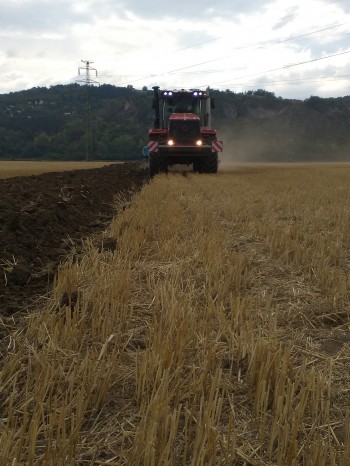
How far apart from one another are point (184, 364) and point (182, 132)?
53.0 feet

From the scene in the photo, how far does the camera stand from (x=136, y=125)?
290ft

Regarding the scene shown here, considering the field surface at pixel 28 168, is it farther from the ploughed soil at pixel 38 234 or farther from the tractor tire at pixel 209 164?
the ploughed soil at pixel 38 234

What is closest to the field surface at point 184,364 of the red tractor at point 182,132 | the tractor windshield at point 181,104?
the red tractor at point 182,132

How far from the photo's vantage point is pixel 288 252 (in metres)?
4.62

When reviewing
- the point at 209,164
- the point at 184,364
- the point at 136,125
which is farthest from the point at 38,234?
the point at 136,125

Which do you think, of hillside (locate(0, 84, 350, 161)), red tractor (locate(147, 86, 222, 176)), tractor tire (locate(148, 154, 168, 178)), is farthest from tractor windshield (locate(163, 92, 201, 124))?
hillside (locate(0, 84, 350, 161))

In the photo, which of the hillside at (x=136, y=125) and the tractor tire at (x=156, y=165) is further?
the hillside at (x=136, y=125)

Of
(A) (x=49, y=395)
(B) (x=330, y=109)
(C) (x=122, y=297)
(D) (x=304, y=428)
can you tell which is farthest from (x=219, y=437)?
(B) (x=330, y=109)

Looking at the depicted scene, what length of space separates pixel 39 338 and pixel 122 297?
29.2 inches

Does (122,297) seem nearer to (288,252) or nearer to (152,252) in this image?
(152,252)

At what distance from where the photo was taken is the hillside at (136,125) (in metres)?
67.5

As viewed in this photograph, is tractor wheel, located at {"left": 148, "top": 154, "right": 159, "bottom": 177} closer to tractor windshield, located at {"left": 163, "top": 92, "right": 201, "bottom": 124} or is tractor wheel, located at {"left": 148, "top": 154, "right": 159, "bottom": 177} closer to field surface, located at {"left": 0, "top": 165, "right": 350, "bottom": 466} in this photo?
tractor windshield, located at {"left": 163, "top": 92, "right": 201, "bottom": 124}

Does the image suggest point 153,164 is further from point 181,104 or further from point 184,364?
point 184,364

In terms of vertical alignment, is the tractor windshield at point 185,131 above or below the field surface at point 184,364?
above
